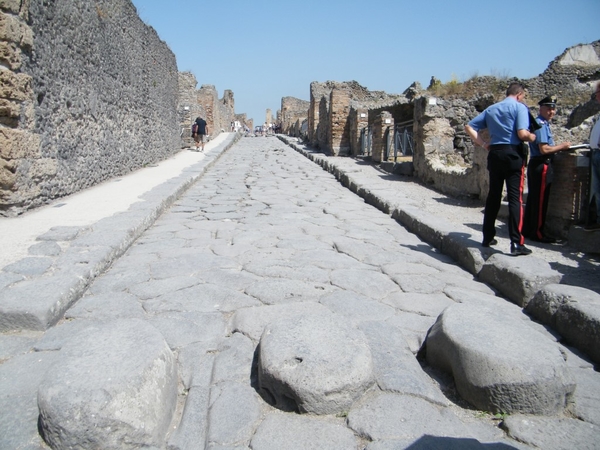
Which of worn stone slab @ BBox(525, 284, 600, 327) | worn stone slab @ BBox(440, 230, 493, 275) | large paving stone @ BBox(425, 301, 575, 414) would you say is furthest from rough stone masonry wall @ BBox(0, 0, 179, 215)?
worn stone slab @ BBox(525, 284, 600, 327)

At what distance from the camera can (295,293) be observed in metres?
3.30

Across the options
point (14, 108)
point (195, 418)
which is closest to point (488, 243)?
point (195, 418)

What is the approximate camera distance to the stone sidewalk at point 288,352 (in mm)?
1819

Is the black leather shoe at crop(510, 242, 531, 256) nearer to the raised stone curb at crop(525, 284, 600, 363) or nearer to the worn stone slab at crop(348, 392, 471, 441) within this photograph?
the raised stone curb at crop(525, 284, 600, 363)

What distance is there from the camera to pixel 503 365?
2055mm

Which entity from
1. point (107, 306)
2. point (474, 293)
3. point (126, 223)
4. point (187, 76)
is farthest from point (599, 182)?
point (187, 76)

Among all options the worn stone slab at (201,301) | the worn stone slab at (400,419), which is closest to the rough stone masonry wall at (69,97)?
the worn stone slab at (201,301)

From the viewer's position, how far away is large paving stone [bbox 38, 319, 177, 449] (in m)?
1.70

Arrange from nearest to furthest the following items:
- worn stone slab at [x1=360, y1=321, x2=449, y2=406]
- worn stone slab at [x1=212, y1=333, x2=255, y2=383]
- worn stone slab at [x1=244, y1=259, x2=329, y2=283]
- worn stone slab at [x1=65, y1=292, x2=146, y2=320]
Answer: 1. worn stone slab at [x1=360, y1=321, x2=449, y2=406]
2. worn stone slab at [x1=212, y1=333, x2=255, y2=383]
3. worn stone slab at [x1=65, y1=292, x2=146, y2=320]
4. worn stone slab at [x1=244, y1=259, x2=329, y2=283]

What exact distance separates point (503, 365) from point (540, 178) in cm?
336

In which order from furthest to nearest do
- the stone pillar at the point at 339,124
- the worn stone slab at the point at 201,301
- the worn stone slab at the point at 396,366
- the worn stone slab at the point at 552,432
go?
the stone pillar at the point at 339,124
the worn stone slab at the point at 201,301
the worn stone slab at the point at 396,366
the worn stone slab at the point at 552,432

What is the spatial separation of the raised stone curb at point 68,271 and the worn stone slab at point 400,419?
72.2 inches

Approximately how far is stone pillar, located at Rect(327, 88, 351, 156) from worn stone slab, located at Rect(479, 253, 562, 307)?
12.4 m

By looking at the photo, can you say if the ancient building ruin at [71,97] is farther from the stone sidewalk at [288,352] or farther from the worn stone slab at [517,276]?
the worn stone slab at [517,276]
